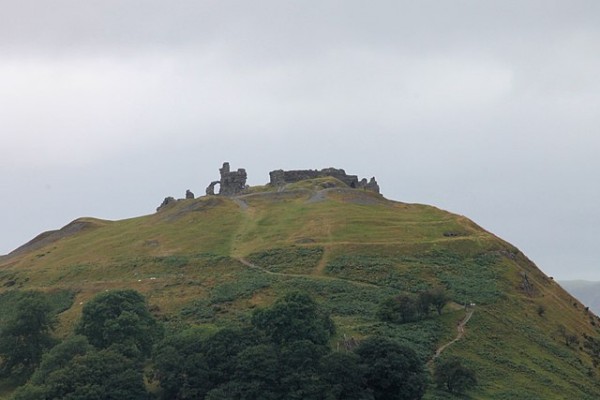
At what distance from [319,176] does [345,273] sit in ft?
195

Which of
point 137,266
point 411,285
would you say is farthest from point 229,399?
point 137,266

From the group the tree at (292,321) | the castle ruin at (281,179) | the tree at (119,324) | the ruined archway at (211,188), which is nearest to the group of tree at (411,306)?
the tree at (292,321)

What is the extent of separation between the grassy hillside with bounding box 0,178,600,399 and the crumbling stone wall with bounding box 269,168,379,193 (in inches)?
495

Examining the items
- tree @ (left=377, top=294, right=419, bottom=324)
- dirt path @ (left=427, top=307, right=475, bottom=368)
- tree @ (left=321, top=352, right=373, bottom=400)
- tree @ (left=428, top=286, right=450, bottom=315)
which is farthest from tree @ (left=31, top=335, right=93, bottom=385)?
tree @ (left=428, top=286, right=450, bottom=315)

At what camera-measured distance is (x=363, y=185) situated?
155m

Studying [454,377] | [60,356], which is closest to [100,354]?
[60,356]

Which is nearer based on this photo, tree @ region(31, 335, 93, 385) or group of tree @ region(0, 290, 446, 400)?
group of tree @ region(0, 290, 446, 400)

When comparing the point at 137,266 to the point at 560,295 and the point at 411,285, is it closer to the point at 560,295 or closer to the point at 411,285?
the point at 411,285

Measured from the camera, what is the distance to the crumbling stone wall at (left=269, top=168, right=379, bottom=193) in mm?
148625

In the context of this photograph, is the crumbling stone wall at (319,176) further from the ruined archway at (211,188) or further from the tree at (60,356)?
the tree at (60,356)

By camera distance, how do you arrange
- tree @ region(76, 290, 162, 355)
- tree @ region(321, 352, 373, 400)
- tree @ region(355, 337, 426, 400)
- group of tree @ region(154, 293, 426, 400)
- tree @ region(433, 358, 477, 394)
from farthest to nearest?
tree @ region(76, 290, 162, 355) → tree @ region(433, 358, 477, 394) → tree @ region(355, 337, 426, 400) → group of tree @ region(154, 293, 426, 400) → tree @ region(321, 352, 373, 400)

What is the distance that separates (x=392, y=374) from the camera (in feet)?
204

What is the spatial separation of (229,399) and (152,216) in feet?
262

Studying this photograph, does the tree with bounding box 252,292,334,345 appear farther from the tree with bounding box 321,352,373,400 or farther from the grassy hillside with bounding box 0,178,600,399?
the grassy hillside with bounding box 0,178,600,399
